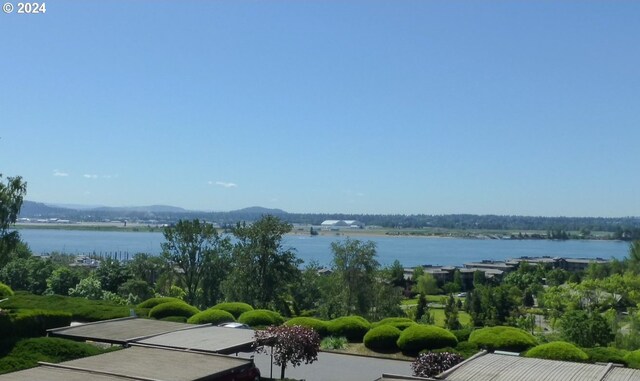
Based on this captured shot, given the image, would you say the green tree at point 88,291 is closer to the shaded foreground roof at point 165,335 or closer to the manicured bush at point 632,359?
the shaded foreground roof at point 165,335

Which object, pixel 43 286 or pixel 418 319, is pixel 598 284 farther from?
pixel 43 286

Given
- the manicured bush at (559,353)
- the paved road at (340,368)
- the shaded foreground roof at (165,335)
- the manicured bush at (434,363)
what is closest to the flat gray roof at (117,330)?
the shaded foreground roof at (165,335)

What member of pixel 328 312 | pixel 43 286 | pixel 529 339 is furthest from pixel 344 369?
pixel 43 286

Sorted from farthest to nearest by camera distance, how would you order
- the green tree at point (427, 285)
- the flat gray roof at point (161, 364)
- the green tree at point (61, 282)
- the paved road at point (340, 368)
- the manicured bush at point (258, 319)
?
the green tree at point (427, 285) < the green tree at point (61, 282) < the manicured bush at point (258, 319) < the paved road at point (340, 368) < the flat gray roof at point (161, 364)

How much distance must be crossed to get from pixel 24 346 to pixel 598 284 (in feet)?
107

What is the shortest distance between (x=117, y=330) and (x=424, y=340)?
908cm

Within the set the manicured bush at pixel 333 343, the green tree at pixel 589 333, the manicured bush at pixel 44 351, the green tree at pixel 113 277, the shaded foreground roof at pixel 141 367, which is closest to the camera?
the shaded foreground roof at pixel 141 367

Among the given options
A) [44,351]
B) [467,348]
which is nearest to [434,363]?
[467,348]

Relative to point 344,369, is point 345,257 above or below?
above

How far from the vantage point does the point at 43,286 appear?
45.3 metres

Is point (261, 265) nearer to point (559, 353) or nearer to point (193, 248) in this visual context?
point (193, 248)

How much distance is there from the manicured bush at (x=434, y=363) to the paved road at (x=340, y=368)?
9.35ft

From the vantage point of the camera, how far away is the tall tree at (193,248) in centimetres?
4100

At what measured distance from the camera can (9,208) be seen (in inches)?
909
